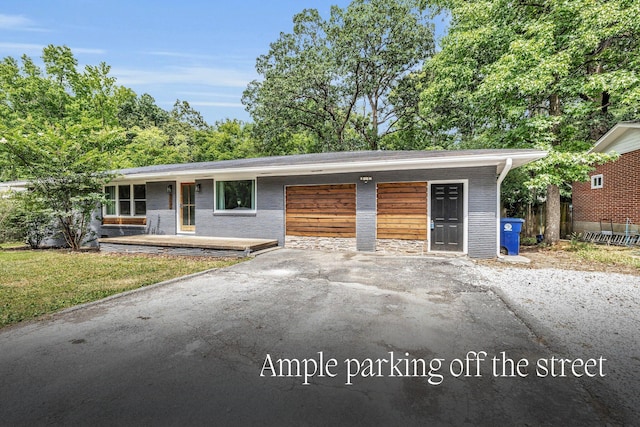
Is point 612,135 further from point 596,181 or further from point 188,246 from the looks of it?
point 188,246

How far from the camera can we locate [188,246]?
8.23 m

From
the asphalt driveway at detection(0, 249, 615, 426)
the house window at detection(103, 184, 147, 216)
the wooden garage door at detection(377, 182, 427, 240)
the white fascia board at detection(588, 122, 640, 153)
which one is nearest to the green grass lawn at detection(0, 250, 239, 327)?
the asphalt driveway at detection(0, 249, 615, 426)

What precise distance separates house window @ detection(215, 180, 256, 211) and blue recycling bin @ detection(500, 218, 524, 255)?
23.1ft

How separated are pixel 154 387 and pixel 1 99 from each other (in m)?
30.6

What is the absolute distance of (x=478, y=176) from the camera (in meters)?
7.30

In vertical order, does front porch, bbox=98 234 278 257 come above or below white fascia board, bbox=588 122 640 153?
below

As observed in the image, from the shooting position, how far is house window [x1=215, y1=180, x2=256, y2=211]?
9656 millimetres

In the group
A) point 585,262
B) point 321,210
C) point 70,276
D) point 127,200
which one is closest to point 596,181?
point 585,262

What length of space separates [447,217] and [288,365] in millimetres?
6405

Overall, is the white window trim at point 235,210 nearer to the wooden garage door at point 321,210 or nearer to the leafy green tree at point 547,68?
the wooden garage door at point 321,210

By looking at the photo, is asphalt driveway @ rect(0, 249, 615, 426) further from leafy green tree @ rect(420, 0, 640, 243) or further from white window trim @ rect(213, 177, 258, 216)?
leafy green tree @ rect(420, 0, 640, 243)

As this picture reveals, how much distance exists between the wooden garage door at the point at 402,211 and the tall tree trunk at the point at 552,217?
5.70 metres

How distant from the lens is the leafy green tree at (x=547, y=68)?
841 centimetres

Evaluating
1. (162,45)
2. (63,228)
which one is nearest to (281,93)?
(162,45)
